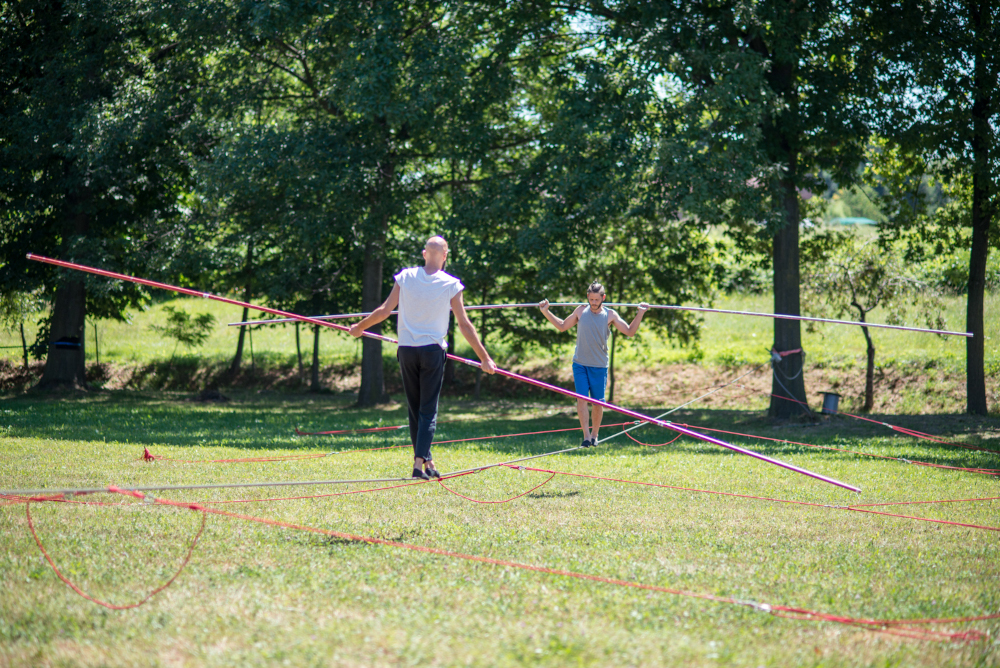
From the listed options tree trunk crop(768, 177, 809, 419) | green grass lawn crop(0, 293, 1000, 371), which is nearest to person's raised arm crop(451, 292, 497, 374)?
tree trunk crop(768, 177, 809, 419)

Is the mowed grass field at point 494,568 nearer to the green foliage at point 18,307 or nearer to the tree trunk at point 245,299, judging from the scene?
the tree trunk at point 245,299

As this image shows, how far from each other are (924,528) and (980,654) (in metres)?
3.03

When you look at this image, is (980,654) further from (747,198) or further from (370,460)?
(747,198)

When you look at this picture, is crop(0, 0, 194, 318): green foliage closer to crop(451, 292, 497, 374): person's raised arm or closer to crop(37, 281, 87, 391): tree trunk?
crop(37, 281, 87, 391): tree trunk

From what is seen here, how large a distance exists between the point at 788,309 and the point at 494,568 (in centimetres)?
1328

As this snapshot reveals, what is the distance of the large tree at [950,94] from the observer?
15641mm

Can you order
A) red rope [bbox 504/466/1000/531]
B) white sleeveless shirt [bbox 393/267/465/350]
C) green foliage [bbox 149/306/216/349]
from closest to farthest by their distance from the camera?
white sleeveless shirt [bbox 393/267/465/350] < red rope [bbox 504/466/1000/531] < green foliage [bbox 149/306/216/349]

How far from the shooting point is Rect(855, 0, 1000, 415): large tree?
15641 millimetres

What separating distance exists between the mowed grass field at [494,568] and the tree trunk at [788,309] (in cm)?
664

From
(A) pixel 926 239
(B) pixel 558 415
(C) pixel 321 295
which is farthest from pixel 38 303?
(A) pixel 926 239

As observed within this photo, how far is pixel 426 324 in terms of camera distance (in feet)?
22.0

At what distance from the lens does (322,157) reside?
56.5 ft

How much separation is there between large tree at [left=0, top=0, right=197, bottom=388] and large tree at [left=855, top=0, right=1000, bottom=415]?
15275 mm

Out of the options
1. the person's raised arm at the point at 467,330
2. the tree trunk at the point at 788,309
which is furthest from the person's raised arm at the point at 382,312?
the tree trunk at the point at 788,309
